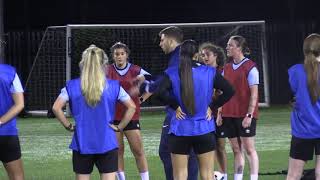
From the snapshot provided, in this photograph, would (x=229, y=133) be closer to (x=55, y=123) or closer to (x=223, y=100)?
(x=223, y=100)

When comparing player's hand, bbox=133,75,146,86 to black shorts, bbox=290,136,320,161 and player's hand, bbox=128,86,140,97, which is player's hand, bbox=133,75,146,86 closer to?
player's hand, bbox=128,86,140,97

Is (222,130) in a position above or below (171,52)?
below

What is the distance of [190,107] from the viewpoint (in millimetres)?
7383

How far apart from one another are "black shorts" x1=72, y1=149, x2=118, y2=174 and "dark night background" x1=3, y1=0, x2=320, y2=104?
19.6m

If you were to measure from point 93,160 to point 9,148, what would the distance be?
0.92 metres

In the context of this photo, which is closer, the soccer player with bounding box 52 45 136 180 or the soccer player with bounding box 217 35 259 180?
the soccer player with bounding box 52 45 136 180

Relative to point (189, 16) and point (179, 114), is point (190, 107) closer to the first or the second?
point (179, 114)

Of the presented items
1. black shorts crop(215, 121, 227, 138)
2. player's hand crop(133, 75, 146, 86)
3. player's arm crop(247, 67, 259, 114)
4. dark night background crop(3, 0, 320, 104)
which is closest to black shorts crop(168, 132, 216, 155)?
player's hand crop(133, 75, 146, 86)

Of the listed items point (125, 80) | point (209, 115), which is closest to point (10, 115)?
point (209, 115)

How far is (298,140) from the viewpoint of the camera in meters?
7.67

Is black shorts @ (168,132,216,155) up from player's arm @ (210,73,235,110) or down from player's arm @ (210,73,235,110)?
down

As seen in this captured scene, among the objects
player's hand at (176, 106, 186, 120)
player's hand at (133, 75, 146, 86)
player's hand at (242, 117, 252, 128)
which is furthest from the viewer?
player's hand at (242, 117, 252, 128)

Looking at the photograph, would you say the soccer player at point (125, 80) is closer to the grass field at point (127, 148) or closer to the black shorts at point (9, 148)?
the grass field at point (127, 148)

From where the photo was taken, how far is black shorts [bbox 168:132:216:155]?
748 centimetres
